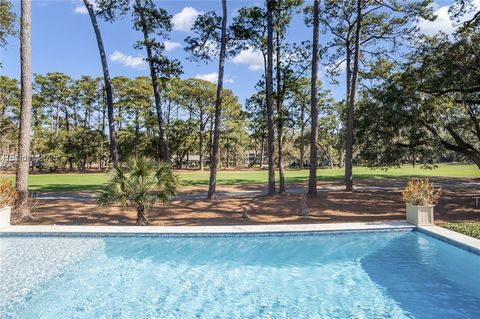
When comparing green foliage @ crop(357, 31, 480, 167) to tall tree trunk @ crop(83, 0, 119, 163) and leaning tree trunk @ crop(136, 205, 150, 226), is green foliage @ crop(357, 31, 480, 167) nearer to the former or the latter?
leaning tree trunk @ crop(136, 205, 150, 226)

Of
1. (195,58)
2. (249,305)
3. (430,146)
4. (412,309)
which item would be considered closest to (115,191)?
(249,305)

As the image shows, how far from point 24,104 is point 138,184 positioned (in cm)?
494

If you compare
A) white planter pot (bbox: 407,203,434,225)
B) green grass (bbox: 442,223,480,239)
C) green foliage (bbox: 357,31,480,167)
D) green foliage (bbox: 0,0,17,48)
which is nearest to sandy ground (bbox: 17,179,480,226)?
green grass (bbox: 442,223,480,239)

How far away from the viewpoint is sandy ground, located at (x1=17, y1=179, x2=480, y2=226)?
11.3m

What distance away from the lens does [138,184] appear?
31.0ft

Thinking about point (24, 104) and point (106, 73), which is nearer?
point (24, 104)

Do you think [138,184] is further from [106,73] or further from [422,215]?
[422,215]

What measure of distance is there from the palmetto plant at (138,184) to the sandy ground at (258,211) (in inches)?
62.5

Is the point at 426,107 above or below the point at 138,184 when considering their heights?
above

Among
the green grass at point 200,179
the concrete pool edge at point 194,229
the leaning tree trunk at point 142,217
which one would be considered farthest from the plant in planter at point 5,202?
the green grass at point 200,179

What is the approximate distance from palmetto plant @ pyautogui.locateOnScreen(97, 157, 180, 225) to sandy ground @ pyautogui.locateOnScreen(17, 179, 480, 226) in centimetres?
159

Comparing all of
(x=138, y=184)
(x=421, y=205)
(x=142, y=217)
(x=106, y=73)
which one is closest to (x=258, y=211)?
(x=142, y=217)

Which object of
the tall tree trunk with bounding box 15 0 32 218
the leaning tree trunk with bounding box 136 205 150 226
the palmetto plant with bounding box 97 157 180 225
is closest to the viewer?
the palmetto plant with bounding box 97 157 180 225

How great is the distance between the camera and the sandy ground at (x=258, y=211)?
1131 centimetres
